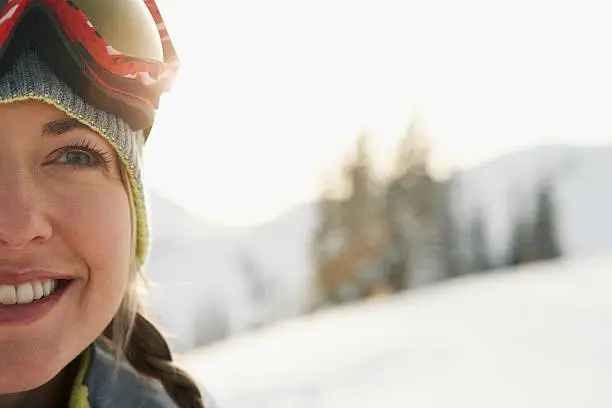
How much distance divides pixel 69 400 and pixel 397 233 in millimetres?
27198

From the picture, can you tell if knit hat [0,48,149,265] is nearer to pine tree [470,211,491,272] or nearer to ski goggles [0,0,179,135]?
ski goggles [0,0,179,135]

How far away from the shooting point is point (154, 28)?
2.12 metres

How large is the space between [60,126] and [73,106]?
0.07 meters

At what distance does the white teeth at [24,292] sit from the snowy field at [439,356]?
1.24m

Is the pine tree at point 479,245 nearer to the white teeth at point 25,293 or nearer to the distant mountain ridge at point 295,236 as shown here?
the distant mountain ridge at point 295,236

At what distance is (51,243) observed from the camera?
1.73 metres

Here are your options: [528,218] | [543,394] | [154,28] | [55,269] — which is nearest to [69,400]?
[55,269]

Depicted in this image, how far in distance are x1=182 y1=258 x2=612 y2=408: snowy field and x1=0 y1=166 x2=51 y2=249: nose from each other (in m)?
1.37

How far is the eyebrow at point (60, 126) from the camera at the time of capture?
176 cm

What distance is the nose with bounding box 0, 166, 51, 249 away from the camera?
5.34 feet

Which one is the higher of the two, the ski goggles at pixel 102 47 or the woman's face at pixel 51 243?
the ski goggles at pixel 102 47

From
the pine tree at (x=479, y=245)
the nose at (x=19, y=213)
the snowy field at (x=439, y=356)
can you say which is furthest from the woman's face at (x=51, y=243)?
the pine tree at (x=479, y=245)

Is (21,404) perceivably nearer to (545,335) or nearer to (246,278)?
(545,335)

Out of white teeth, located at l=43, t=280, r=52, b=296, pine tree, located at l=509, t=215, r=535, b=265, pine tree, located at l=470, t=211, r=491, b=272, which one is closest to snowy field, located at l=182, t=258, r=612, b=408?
white teeth, located at l=43, t=280, r=52, b=296
